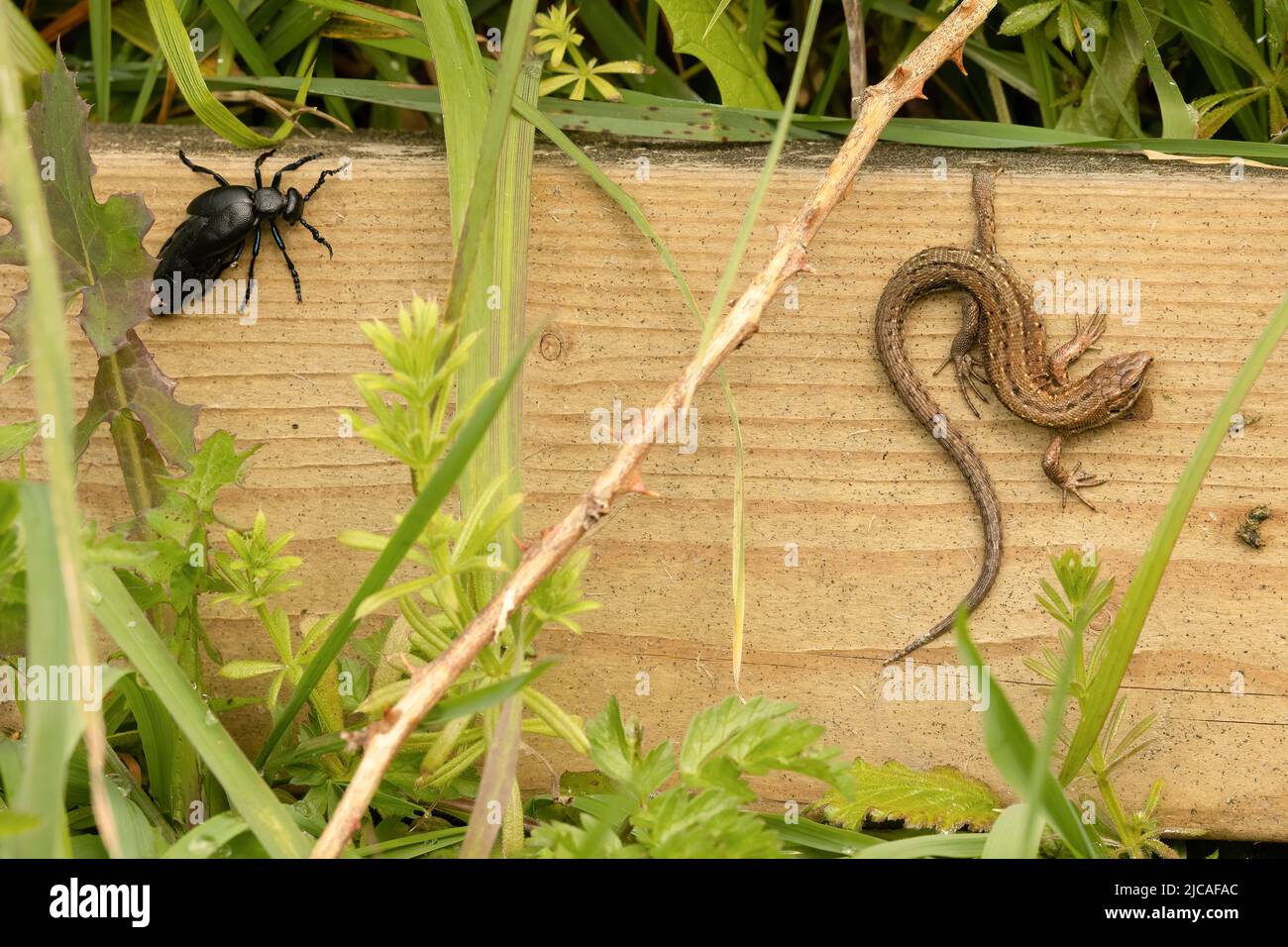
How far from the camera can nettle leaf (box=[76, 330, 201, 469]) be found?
81.9 inches

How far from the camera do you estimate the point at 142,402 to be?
2115 millimetres

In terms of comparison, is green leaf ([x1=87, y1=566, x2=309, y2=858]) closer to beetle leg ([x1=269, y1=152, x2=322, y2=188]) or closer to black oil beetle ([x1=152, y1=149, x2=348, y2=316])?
black oil beetle ([x1=152, y1=149, x2=348, y2=316])

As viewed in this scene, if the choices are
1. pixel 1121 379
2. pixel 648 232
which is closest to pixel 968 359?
pixel 1121 379

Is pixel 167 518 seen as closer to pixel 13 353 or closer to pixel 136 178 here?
pixel 13 353

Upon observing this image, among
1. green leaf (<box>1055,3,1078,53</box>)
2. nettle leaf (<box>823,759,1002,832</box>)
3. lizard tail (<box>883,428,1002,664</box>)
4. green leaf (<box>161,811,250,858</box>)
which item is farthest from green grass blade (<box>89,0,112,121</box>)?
nettle leaf (<box>823,759,1002,832</box>)

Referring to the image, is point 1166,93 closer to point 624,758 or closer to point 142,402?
point 624,758

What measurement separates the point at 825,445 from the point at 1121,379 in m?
0.64

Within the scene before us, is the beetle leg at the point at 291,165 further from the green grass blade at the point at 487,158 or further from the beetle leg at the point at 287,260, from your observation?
the green grass blade at the point at 487,158

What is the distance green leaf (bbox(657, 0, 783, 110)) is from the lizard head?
1.11m

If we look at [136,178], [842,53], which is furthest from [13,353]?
[842,53]

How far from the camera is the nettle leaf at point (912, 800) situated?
6.64 ft

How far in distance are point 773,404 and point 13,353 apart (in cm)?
156

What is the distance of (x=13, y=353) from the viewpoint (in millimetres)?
2164

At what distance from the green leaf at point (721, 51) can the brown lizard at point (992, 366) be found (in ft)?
2.26
